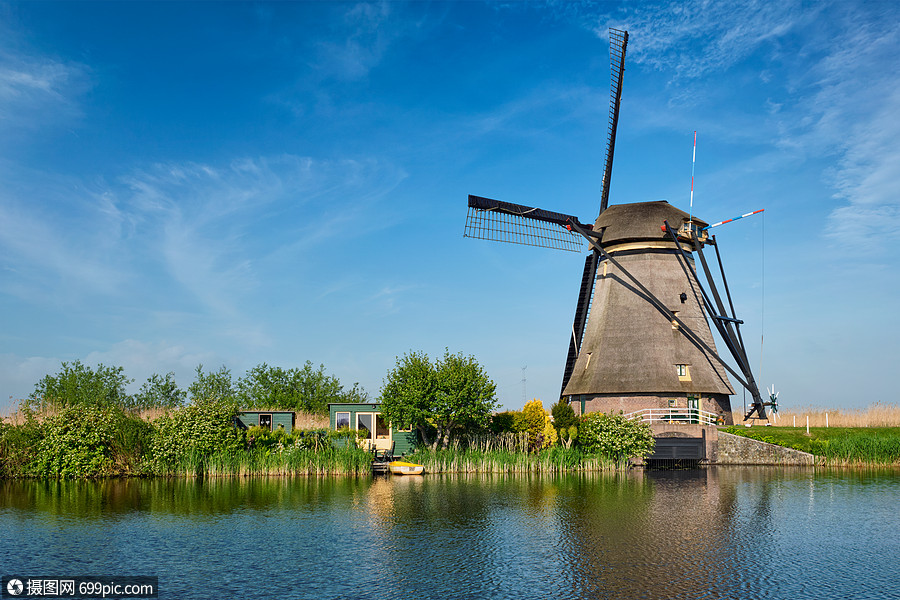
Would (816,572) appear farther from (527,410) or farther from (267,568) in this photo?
(527,410)

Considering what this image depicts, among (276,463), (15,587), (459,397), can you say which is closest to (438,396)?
(459,397)

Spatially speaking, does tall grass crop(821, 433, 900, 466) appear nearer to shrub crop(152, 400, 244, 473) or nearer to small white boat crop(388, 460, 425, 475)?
small white boat crop(388, 460, 425, 475)

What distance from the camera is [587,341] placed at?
44500mm

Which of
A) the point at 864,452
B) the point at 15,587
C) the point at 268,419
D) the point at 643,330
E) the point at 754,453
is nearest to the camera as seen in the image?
the point at 15,587

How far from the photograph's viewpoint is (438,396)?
35438mm

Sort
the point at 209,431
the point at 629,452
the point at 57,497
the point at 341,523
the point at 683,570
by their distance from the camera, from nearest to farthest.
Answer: the point at 683,570 → the point at 341,523 → the point at 57,497 → the point at 209,431 → the point at 629,452

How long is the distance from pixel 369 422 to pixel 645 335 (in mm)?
17418

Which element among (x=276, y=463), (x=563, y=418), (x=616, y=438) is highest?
(x=563, y=418)

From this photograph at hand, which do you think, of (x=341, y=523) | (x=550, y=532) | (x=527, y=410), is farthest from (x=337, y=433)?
(x=550, y=532)

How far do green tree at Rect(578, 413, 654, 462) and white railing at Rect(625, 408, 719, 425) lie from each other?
2.24 meters

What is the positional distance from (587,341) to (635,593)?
107ft

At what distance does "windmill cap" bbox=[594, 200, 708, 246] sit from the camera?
42.2m

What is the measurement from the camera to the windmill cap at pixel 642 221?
42250 millimetres

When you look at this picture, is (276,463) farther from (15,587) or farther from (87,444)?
(15,587)
